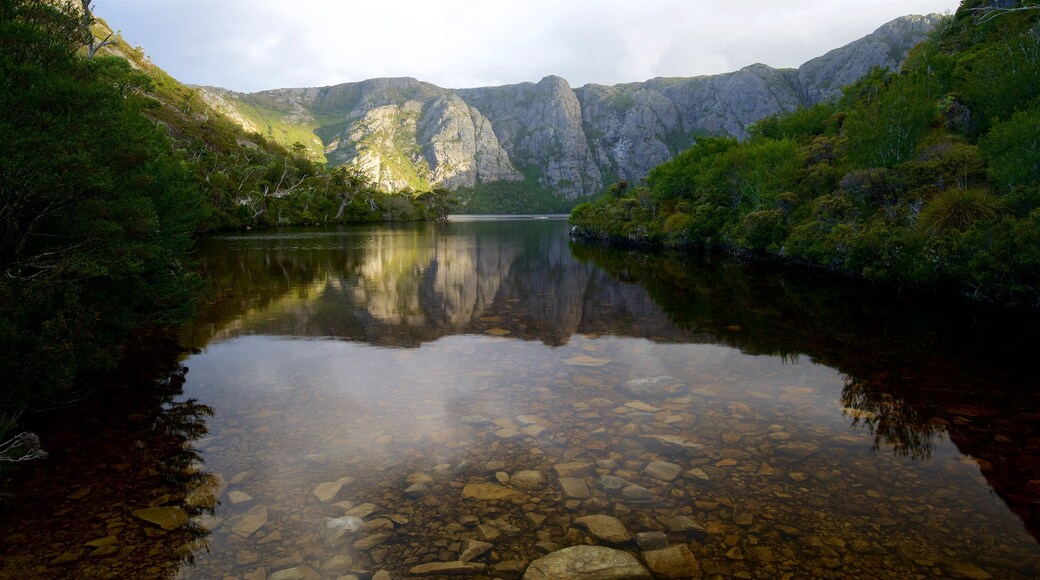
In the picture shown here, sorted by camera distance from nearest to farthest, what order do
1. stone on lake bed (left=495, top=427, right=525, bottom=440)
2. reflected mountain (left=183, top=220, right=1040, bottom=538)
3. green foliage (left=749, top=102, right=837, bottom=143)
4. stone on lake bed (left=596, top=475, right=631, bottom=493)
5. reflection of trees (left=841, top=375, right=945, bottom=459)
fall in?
stone on lake bed (left=596, top=475, right=631, bottom=493), reflection of trees (left=841, top=375, right=945, bottom=459), stone on lake bed (left=495, top=427, right=525, bottom=440), reflected mountain (left=183, top=220, right=1040, bottom=538), green foliage (left=749, top=102, right=837, bottom=143)

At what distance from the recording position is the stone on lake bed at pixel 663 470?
28.4 feet

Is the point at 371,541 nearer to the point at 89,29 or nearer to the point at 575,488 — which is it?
the point at 575,488

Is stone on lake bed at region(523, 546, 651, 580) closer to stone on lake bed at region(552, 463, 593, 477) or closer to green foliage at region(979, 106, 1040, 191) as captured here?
stone on lake bed at region(552, 463, 593, 477)

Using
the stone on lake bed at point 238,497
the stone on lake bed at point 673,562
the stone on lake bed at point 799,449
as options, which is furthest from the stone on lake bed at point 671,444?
the stone on lake bed at point 238,497

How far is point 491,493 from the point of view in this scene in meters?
8.14

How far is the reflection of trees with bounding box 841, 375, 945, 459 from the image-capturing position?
984 cm

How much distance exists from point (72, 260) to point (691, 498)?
13.7 m

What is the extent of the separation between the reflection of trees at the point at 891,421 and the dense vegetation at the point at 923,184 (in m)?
13.2

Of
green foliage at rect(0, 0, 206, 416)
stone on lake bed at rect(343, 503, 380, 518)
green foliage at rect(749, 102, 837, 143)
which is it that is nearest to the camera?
stone on lake bed at rect(343, 503, 380, 518)

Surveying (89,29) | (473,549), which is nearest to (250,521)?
(473,549)

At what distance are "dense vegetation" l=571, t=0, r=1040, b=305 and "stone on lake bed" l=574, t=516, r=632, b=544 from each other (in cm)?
2116

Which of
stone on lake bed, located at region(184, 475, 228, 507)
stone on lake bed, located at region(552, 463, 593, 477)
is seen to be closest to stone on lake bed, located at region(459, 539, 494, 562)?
stone on lake bed, located at region(552, 463, 593, 477)

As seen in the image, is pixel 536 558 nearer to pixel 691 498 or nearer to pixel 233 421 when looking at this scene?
pixel 691 498

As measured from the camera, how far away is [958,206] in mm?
24703
